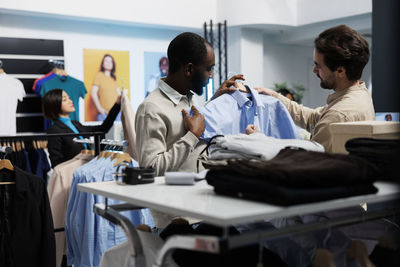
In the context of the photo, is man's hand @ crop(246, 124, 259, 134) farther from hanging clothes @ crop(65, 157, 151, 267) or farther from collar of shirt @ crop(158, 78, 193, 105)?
hanging clothes @ crop(65, 157, 151, 267)

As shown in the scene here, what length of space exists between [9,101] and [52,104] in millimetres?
1858

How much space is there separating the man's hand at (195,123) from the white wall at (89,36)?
220 inches

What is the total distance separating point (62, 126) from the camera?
4.58m

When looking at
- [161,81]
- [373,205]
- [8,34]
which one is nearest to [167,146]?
[161,81]

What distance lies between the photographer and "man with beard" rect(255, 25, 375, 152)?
6.77 ft

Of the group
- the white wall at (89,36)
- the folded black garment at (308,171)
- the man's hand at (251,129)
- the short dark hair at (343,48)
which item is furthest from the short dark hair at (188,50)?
the white wall at (89,36)

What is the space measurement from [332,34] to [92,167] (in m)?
1.85

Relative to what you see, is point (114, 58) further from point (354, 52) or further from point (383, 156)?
point (383, 156)

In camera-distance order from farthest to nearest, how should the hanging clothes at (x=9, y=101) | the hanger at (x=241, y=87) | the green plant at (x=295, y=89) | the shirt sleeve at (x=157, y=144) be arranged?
the green plant at (x=295, y=89), the hanging clothes at (x=9, y=101), the hanger at (x=241, y=87), the shirt sleeve at (x=157, y=144)

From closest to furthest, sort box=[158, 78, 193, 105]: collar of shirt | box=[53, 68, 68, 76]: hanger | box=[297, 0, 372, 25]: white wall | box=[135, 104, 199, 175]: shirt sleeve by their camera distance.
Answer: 1. box=[135, 104, 199, 175]: shirt sleeve
2. box=[158, 78, 193, 105]: collar of shirt
3. box=[53, 68, 68, 76]: hanger
4. box=[297, 0, 372, 25]: white wall

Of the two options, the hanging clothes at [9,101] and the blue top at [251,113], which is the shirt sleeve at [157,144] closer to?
the blue top at [251,113]

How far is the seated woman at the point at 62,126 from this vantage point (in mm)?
4004

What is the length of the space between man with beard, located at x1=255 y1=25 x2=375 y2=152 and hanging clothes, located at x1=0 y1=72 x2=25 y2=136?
16.5 ft

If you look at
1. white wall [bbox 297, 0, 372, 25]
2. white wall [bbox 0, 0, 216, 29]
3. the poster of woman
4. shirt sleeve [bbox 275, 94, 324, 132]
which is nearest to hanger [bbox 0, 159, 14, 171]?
shirt sleeve [bbox 275, 94, 324, 132]
